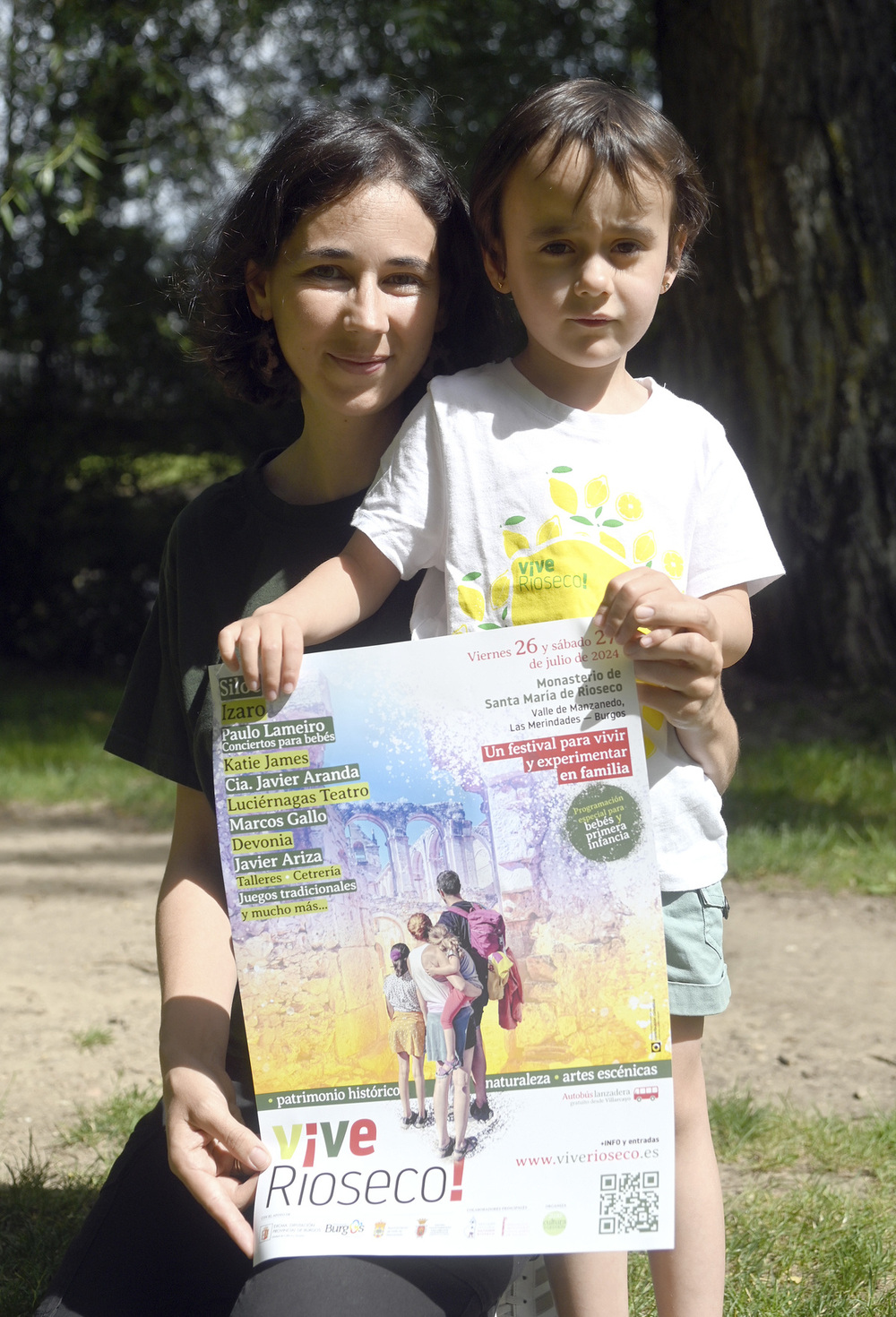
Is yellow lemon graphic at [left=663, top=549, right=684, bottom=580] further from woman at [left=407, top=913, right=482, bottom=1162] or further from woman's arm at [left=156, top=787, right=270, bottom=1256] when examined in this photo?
woman's arm at [left=156, top=787, right=270, bottom=1256]

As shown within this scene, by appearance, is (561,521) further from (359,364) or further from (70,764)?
(70,764)

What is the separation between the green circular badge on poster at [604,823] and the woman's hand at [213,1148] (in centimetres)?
46

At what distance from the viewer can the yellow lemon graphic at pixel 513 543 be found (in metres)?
1.45

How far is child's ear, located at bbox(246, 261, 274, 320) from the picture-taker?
169 centimetres

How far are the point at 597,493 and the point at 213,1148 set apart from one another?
2.88ft

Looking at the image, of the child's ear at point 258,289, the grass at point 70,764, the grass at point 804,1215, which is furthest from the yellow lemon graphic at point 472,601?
the grass at point 70,764

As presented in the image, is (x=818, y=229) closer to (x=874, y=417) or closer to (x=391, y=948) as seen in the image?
(x=874, y=417)

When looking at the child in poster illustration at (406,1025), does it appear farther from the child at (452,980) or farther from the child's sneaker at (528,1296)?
the child's sneaker at (528,1296)

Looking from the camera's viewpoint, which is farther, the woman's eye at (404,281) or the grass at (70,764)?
the grass at (70,764)

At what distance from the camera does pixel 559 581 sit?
1422 millimetres

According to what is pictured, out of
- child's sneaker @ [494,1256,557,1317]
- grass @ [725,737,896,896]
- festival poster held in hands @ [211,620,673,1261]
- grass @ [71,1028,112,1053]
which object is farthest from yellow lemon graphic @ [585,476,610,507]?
grass @ [725,737,896,896]

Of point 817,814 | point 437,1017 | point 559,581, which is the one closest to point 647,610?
point 559,581

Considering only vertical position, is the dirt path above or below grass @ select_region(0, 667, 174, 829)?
below

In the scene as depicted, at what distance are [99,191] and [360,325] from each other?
7.65 m
